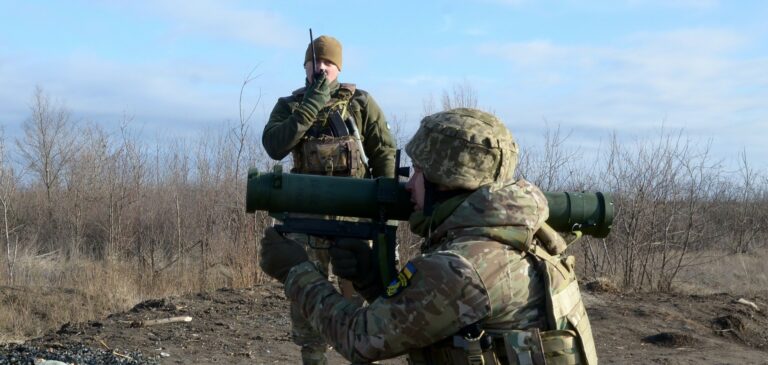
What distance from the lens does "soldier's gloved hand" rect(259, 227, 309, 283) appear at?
2652mm

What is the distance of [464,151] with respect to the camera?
2400mm

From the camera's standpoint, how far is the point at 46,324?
355 inches

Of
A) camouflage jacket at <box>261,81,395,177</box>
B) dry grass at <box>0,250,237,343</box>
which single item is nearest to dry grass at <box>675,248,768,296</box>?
dry grass at <box>0,250,237,343</box>

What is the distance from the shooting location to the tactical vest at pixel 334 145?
4.27m

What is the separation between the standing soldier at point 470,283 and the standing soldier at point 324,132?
1.73 m

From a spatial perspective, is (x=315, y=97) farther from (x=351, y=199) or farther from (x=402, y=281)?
(x=402, y=281)

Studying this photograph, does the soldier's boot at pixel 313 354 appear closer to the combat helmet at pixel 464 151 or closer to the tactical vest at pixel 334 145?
the tactical vest at pixel 334 145

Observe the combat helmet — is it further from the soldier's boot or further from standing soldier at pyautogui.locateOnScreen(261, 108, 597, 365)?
the soldier's boot

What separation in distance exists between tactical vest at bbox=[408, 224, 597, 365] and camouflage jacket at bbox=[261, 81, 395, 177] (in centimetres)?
205

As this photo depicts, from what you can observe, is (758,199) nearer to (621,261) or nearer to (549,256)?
(621,261)

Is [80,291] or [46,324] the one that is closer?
[46,324]

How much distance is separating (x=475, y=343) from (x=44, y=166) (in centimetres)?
1513

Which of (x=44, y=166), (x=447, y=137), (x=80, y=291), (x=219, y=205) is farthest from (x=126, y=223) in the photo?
(x=447, y=137)

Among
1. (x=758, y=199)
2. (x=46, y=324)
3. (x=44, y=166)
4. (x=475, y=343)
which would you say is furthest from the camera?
(x=758, y=199)
